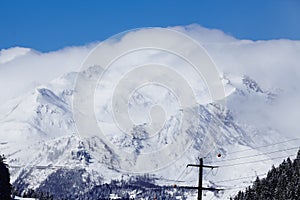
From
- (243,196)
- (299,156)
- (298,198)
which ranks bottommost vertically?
(298,198)

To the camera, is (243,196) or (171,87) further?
(243,196)

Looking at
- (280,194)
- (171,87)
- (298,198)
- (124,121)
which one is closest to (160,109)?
(171,87)

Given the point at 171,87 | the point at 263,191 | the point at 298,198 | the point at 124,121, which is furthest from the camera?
the point at 263,191

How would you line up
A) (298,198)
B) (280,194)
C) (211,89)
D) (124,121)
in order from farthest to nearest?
(280,194) < (298,198) < (124,121) < (211,89)

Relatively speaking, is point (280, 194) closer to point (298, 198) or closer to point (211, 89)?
point (298, 198)

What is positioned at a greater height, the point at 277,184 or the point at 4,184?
the point at 277,184

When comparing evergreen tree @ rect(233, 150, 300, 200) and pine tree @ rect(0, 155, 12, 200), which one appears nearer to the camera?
evergreen tree @ rect(233, 150, 300, 200)

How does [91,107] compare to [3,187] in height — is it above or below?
below

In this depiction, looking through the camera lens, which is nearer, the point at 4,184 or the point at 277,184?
the point at 4,184

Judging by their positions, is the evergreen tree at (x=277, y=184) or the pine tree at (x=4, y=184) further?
the pine tree at (x=4, y=184)

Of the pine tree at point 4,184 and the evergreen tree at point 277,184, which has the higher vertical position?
the evergreen tree at point 277,184

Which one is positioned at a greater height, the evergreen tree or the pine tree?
the evergreen tree

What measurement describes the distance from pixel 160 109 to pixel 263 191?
323ft

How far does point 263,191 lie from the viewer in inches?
5300
